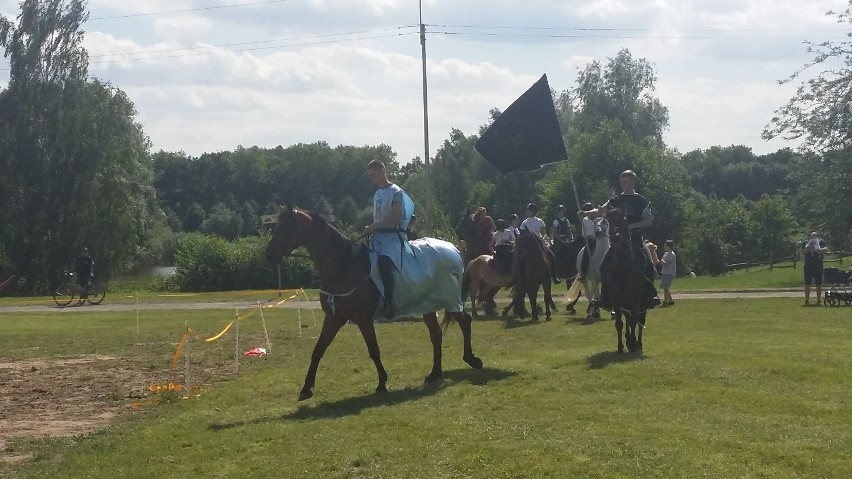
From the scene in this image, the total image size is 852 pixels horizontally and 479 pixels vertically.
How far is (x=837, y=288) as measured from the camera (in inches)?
1165

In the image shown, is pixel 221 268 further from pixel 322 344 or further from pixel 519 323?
pixel 322 344

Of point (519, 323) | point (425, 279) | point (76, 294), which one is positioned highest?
point (425, 279)

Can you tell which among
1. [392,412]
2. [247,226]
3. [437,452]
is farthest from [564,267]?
[247,226]

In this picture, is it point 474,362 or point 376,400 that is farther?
point 474,362

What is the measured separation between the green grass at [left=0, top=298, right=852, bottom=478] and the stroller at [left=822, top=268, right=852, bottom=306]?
10.2 m

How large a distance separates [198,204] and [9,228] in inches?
2162

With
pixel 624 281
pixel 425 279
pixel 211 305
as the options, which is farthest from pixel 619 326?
pixel 211 305

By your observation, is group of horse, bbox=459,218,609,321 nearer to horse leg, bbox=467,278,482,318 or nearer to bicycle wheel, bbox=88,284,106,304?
horse leg, bbox=467,278,482,318

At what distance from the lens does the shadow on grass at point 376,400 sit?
1090 cm

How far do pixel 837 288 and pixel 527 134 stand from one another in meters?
14.8

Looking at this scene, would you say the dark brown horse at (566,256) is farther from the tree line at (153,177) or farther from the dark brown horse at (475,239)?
the tree line at (153,177)

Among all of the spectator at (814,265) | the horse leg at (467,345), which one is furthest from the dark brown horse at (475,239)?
the horse leg at (467,345)

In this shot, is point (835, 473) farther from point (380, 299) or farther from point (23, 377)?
point (23, 377)

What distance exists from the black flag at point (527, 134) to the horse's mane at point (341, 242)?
700 cm
